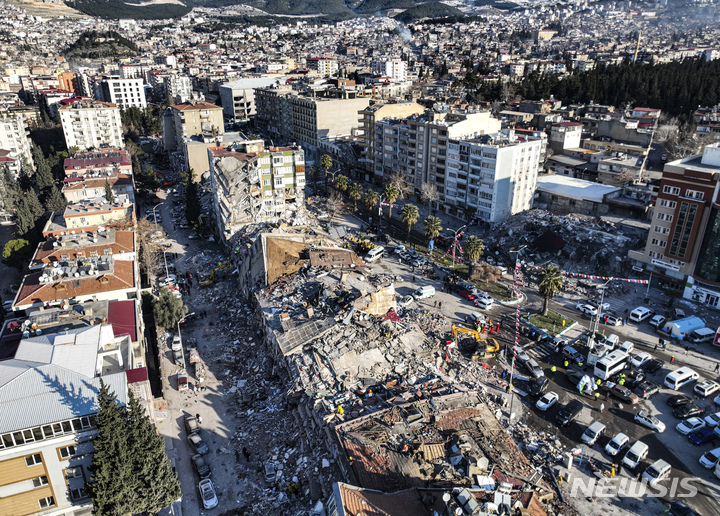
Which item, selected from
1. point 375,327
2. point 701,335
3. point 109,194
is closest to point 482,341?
point 375,327

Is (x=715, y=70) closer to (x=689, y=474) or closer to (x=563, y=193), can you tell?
(x=563, y=193)

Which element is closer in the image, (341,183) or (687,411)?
(687,411)

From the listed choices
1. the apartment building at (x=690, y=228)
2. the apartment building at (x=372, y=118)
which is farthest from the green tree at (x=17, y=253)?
the apartment building at (x=690, y=228)

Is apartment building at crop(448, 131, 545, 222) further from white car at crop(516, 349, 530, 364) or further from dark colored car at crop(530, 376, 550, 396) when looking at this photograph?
dark colored car at crop(530, 376, 550, 396)

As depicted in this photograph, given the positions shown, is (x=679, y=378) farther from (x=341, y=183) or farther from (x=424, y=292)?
(x=341, y=183)

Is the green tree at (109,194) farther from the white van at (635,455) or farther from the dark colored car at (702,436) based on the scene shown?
the dark colored car at (702,436)
